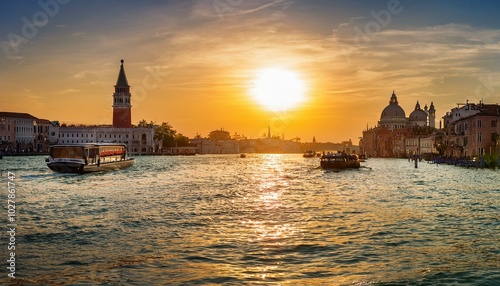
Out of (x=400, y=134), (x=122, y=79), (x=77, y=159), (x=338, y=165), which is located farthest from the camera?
(x=122, y=79)

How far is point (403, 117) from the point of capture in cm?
19200

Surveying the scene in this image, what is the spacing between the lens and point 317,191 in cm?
3378

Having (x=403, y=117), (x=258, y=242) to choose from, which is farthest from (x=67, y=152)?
(x=403, y=117)

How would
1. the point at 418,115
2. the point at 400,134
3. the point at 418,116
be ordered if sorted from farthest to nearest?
the point at 418,115 → the point at 418,116 → the point at 400,134

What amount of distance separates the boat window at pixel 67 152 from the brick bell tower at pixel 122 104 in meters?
112

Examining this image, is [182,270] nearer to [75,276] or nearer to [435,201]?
[75,276]

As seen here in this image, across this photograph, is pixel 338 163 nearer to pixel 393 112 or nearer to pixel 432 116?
pixel 393 112

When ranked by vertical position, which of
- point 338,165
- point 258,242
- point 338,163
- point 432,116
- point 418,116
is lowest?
point 258,242

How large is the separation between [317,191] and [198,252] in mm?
20035

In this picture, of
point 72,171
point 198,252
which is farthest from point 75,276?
point 72,171

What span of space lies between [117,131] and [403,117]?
9486 centimetres

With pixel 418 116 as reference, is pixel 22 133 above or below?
below

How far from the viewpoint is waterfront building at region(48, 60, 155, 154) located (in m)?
164

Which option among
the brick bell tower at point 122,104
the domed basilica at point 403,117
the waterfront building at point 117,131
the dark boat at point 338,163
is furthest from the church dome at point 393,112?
the dark boat at point 338,163
